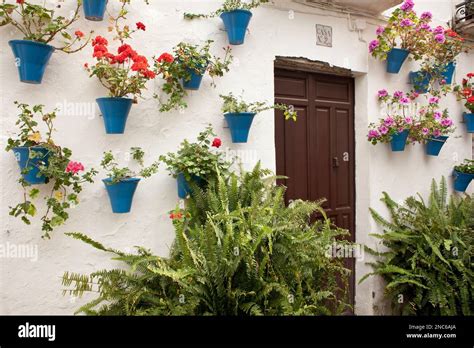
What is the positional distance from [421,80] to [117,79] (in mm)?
3225

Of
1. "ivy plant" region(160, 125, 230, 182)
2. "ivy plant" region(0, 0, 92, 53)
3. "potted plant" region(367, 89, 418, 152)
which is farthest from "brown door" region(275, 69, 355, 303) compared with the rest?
"ivy plant" region(0, 0, 92, 53)

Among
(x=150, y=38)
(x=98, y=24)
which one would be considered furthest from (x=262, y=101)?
(x=98, y=24)

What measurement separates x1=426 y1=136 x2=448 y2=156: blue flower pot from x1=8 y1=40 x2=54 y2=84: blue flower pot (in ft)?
12.3

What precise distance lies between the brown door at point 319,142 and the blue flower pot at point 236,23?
2.14 ft

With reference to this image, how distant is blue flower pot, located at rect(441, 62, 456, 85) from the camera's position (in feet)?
13.0

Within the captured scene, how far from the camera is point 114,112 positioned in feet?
7.87

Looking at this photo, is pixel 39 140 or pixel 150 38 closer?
pixel 39 140

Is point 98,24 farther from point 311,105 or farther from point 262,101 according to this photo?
point 311,105

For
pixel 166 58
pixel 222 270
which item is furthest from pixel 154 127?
pixel 222 270

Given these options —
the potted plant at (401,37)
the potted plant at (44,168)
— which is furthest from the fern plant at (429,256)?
the potted plant at (44,168)

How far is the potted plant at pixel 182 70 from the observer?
2.63 meters

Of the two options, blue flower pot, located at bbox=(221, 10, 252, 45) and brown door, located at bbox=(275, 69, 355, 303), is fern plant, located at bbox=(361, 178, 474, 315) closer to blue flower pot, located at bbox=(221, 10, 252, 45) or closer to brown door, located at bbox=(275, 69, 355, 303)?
brown door, located at bbox=(275, 69, 355, 303)
